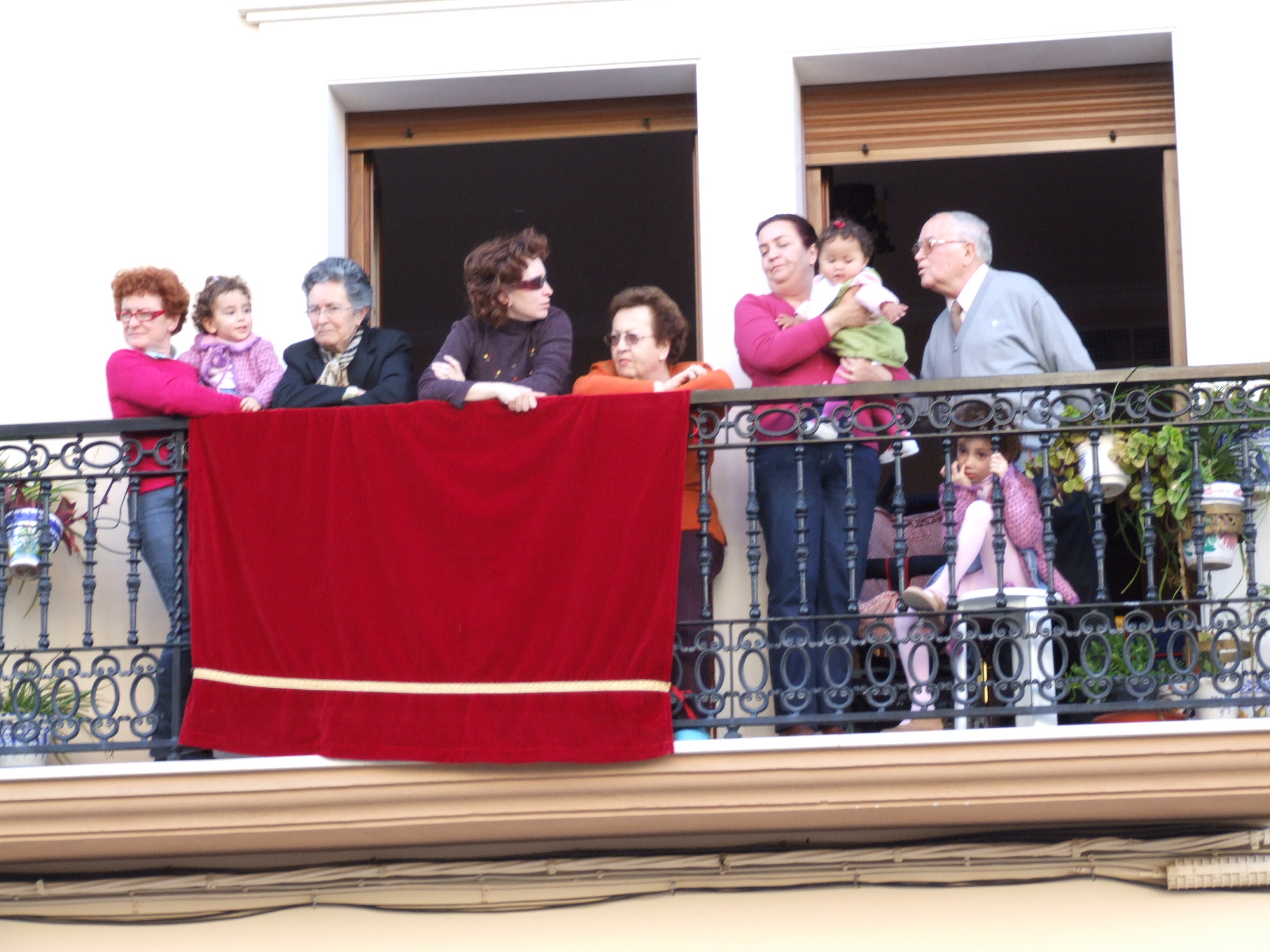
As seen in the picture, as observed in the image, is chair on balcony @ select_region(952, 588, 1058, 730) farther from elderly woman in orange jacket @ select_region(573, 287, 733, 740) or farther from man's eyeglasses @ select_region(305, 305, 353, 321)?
man's eyeglasses @ select_region(305, 305, 353, 321)

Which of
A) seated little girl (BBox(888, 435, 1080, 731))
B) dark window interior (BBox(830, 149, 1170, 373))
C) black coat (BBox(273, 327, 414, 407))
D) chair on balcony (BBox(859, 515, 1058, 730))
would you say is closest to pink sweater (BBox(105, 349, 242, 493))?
black coat (BBox(273, 327, 414, 407))

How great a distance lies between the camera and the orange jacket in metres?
6.93

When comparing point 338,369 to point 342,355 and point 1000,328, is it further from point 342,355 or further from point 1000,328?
point 1000,328

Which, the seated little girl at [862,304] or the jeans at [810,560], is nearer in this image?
the jeans at [810,560]

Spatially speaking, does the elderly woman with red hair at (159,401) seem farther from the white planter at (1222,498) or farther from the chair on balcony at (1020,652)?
the white planter at (1222,498)

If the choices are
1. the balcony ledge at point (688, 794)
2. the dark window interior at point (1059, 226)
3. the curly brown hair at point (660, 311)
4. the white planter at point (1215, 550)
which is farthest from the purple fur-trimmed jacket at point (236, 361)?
the white planter at point (1215, 550)

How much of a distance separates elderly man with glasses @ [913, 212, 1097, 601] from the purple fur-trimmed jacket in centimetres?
247

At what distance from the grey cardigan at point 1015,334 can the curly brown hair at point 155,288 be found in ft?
9.13

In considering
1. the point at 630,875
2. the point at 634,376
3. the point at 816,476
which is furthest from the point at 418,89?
the point at 630,875

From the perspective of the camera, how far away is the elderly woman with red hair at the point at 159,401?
7020 millimetres

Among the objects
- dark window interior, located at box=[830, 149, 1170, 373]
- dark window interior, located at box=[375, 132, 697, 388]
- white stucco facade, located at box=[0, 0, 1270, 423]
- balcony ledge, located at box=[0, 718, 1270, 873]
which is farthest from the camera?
dark window interior, located at box=[830, 149, 1170, 373]

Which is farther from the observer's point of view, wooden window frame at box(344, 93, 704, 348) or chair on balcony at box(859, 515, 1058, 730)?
wooden window frame at box(344, 93, 704, 348)

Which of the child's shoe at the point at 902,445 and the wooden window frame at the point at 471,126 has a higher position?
the wooden window frame at the point at 471,126

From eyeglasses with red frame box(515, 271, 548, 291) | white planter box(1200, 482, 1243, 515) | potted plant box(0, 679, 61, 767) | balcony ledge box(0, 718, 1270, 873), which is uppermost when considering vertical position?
eyeglasses with red frame box(515, 271, 548, 291)
